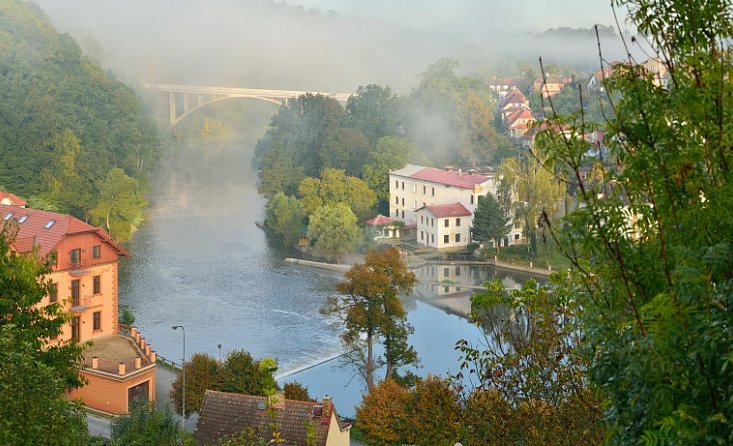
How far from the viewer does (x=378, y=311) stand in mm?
10984

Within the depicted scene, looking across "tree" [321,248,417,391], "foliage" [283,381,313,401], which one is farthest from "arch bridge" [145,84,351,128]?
"foliage" [283,381,313,401]

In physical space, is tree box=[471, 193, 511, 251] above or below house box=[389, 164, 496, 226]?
below

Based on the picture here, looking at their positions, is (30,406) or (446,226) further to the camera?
(446,226)

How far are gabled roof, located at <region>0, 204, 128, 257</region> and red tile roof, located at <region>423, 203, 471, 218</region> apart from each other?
8.72m

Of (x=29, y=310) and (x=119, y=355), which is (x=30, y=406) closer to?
(x=29, y=310)

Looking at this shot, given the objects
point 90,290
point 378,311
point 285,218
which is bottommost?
point 378,311

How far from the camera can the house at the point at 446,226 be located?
62.1 ft

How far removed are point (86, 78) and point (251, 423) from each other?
57.4 ft

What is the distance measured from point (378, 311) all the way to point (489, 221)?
7430 millimetres

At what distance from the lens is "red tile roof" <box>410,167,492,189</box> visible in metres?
19.7

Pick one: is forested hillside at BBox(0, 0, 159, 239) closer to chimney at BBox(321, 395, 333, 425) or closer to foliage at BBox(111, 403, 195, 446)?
foliage at BBox(111, 403, 195, 446)

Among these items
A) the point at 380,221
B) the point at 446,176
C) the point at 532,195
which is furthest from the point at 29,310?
the point at 446,176

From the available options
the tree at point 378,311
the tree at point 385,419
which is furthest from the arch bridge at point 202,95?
the tree at point 385,419

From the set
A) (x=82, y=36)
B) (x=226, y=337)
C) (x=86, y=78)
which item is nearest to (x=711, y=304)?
(x=226, y=337)
